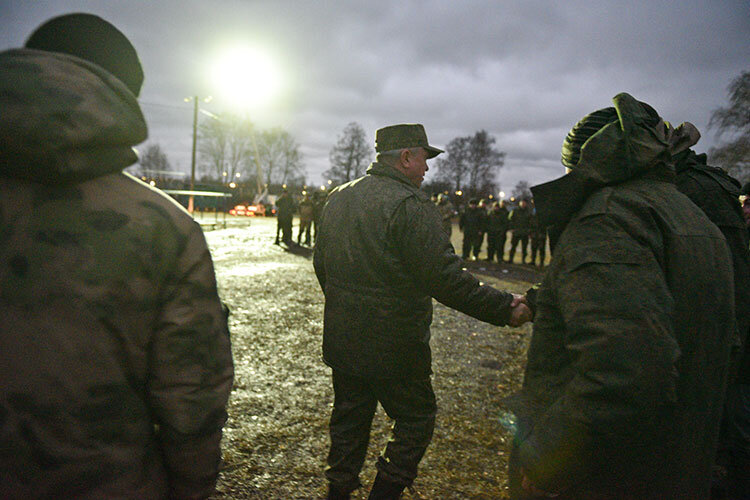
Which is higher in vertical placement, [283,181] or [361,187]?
[283,181]

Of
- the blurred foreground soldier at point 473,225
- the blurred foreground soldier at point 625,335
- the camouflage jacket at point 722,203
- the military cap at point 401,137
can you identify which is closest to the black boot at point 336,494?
the blurred foreground soldier at point 625,335

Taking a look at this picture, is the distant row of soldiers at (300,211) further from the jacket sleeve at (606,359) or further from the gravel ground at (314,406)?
the jacket sleeve at (606,359)

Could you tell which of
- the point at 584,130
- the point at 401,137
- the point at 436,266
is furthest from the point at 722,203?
the point at 401,137

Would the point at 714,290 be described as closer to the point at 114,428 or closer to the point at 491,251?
the point at 114,428

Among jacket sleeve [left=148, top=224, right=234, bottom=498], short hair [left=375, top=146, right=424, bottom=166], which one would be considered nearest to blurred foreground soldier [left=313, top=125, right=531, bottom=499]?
short hair [left=375, top=146, right=424, bottom=166]

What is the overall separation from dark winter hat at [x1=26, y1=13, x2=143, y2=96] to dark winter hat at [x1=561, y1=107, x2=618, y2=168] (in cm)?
177

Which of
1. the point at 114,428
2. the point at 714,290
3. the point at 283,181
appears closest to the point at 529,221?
the point at 714,290

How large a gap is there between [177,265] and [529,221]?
50.1ft

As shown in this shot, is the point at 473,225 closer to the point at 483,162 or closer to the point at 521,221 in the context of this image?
the point at 521,221

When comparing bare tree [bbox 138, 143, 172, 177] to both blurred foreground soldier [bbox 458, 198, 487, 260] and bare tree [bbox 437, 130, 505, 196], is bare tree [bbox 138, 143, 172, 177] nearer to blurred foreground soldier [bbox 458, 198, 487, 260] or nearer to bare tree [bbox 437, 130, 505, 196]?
bare tree [bbox 437, 130, 505, 196]

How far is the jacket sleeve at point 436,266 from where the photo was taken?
2.46 meters

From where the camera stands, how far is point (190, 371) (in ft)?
4.17

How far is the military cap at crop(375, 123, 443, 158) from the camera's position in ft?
9.37

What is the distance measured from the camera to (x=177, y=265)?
1.25 m
